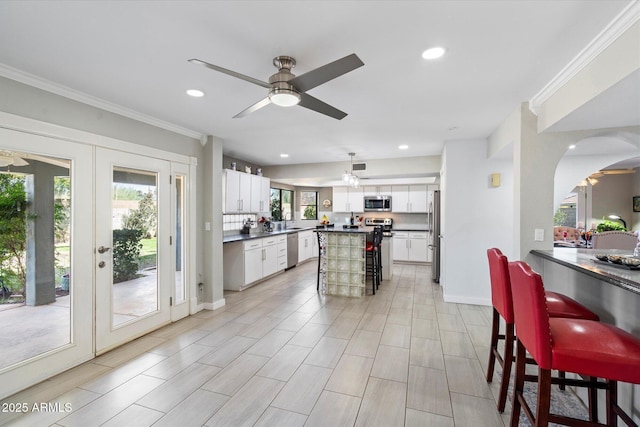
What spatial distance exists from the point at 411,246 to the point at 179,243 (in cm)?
580

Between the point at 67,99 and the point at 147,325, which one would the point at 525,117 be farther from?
the point at 147,325

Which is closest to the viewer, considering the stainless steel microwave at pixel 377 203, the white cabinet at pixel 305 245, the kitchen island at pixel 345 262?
the kitchen island at pixel 345 262

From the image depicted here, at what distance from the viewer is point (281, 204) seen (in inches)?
325

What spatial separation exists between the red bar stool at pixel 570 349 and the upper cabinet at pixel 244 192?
4559mm

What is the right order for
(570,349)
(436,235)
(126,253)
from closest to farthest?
(570,349), (126,253), (436,235)

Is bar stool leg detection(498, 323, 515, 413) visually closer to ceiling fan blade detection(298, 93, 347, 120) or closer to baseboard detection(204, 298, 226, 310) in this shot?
ceiling fan blade detection(298, 93, 347, 120)

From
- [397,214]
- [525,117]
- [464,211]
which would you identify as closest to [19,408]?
[525,117]

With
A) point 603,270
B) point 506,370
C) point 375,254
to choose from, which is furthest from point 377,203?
point 603,270

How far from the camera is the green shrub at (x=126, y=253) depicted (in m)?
2.97

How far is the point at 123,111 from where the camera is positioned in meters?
2.96

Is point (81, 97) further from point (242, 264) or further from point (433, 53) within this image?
point (242, 264)

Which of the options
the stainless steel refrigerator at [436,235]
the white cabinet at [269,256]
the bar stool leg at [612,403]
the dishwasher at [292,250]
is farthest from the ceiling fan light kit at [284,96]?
the dishwasher at [292,250]

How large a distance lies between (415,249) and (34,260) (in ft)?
23.5

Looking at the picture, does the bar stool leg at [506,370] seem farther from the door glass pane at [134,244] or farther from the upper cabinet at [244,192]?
the upper cabinet at [244,192]
